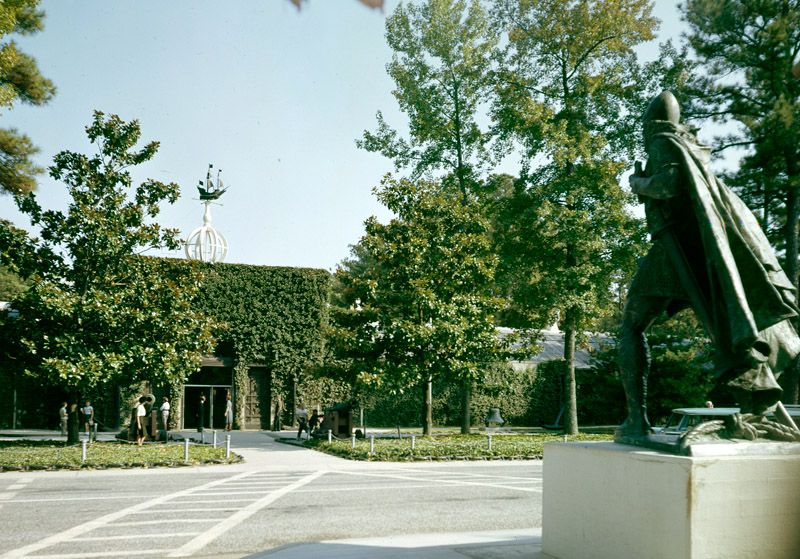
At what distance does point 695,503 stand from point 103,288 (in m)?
20.4

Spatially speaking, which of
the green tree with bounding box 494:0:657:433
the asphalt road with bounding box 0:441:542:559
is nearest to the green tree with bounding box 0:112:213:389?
the asphalt road with bounding box 0:441:542:559

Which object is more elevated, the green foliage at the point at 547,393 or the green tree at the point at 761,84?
the green tree at the point at 761,84

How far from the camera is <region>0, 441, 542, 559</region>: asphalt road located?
8078 millimetres

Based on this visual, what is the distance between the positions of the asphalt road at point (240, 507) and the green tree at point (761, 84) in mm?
14474

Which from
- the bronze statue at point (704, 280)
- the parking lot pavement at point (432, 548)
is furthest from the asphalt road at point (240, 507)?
the bronze statue at point (704, 280)

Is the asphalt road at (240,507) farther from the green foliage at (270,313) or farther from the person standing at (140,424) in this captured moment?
the green foliage at (270,313)

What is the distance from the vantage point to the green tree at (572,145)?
25.0m

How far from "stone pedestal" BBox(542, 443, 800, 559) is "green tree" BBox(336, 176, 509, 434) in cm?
1763

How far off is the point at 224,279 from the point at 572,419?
701 inches

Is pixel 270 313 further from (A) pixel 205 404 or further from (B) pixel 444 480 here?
(B) pixel 444 480

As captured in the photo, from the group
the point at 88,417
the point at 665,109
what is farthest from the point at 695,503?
the point at 88,417

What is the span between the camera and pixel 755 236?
5.11m

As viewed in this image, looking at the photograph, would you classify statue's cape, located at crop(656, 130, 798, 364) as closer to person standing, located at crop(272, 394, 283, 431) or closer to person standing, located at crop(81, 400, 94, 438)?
person standing, located at crop(81, 400, 94, 438)

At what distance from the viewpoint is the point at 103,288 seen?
21.2 metres
